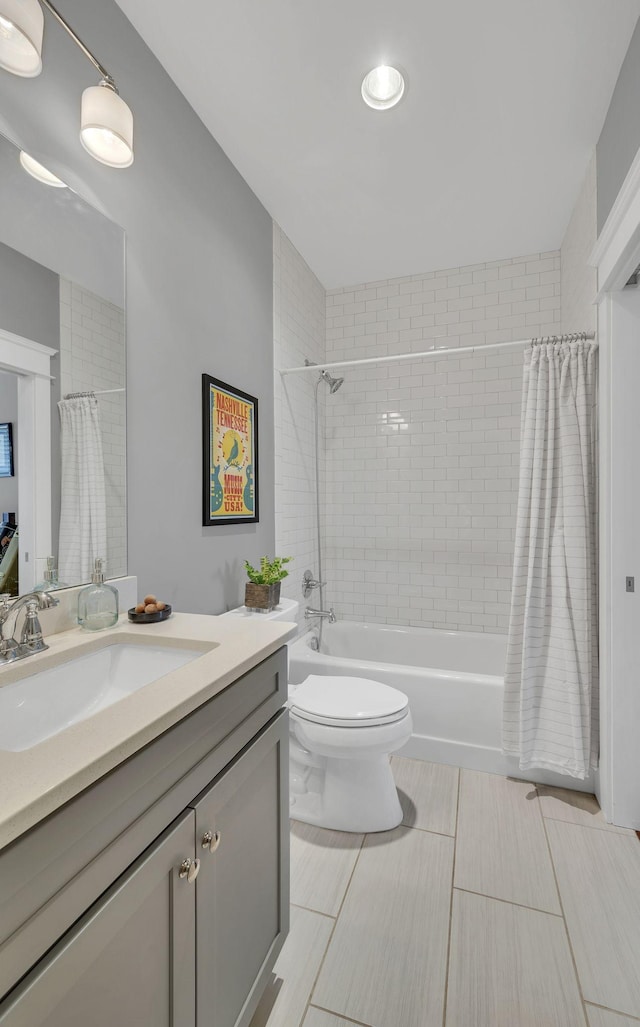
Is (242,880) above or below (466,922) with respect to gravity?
above

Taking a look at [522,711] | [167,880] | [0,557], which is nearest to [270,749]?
[167,880]

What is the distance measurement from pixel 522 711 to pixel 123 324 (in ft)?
7.15

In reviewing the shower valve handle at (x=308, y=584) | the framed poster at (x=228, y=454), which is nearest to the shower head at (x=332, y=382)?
the framed poster at (x=228, y=454)

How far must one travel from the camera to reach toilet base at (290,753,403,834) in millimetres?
1796

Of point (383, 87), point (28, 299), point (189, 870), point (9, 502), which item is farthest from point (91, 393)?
point (383, 87)

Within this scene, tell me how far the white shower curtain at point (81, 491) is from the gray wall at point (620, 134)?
73.6 inches

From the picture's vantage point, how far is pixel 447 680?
2264 millimetres

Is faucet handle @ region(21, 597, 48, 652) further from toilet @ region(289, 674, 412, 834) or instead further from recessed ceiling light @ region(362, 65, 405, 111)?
recessed ceiling light @ region(362, 65, 405, 111)

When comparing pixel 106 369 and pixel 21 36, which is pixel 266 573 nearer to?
pixel 106 369

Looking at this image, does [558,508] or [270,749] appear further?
[558,508]

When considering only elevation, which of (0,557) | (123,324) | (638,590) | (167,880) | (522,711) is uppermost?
(123,324)

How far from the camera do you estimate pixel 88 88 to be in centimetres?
123

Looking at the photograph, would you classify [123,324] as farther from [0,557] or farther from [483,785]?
[483,785]

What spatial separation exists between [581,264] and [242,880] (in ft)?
9.17
